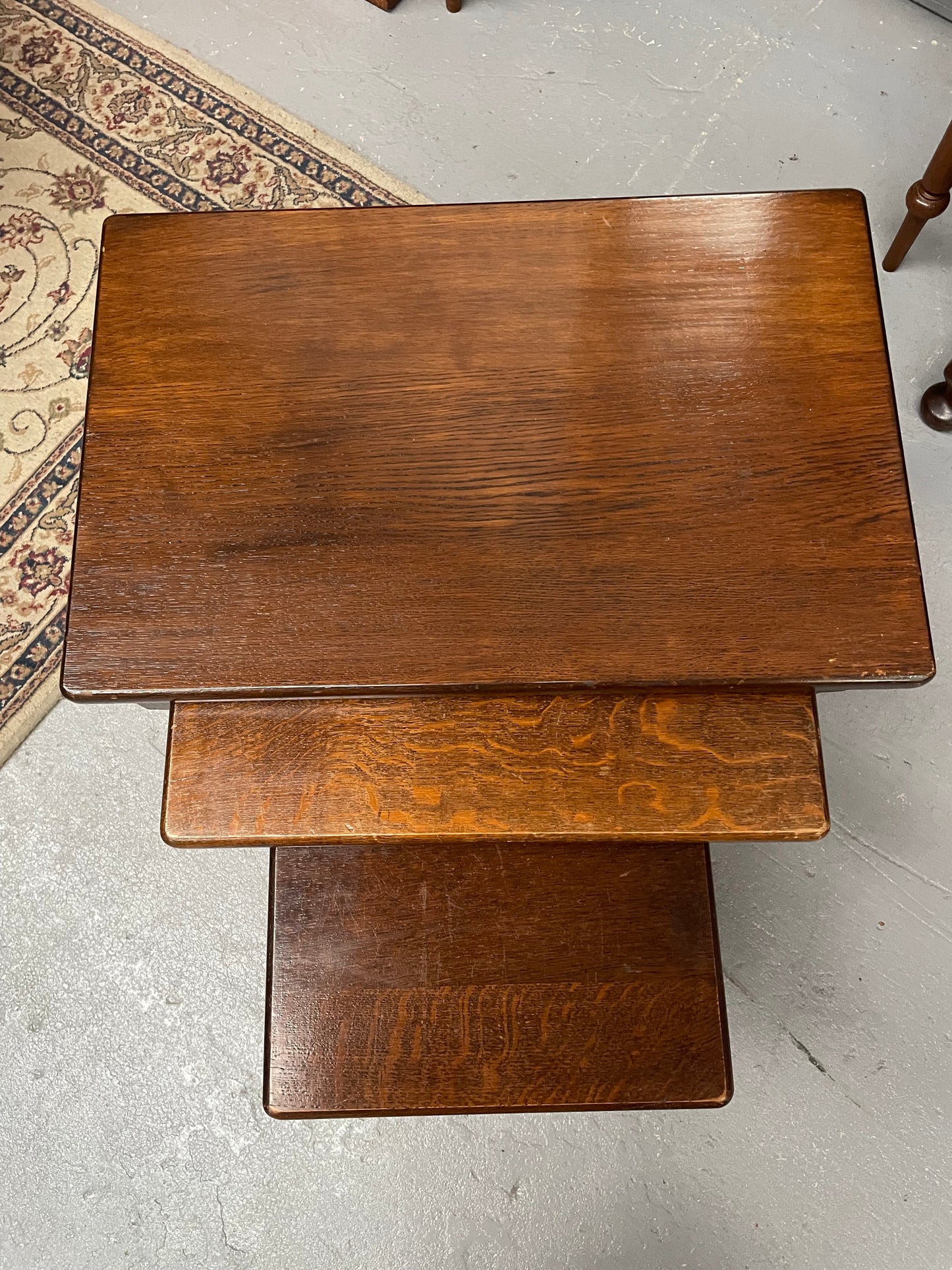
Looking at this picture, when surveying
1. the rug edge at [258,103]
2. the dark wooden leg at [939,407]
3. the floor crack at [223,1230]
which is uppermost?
the dark wooden leg at [939,407]

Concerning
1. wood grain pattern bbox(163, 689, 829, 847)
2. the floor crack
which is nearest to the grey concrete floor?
the floor crack

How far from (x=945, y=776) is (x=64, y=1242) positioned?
3.87 ft

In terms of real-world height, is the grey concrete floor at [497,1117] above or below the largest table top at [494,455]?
below

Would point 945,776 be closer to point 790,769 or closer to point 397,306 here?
point 790,769

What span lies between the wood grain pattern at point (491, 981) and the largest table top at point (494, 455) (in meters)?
0.27

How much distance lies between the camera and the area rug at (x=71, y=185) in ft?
→ 4.43

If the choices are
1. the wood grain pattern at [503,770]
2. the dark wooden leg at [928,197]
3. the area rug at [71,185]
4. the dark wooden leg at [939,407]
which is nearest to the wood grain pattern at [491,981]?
the wood grain pattern at [503,770]

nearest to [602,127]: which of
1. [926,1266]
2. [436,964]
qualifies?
[436,964]

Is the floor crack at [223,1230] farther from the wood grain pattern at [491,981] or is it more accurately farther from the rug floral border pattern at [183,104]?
the rug floral border pattern at [183,104]

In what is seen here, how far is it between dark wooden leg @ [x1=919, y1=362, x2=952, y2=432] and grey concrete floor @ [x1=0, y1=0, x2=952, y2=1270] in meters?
0.02

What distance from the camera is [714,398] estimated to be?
865 mm

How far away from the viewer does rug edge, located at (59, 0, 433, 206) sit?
4.81 feet

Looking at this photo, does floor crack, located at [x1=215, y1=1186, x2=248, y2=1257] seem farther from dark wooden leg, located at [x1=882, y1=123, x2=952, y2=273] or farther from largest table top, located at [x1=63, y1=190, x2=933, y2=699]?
dark wooden leg, located at [x1=882, y1=123, x2=952, y2=273]

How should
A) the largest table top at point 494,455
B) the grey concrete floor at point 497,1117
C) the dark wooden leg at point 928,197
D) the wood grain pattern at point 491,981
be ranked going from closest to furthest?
the largest table top at point 494,455 → the wood grain pattern at point 491,981 → the grey concrete floor at point 497,1117 → the dark wooden leg at point 928,197
